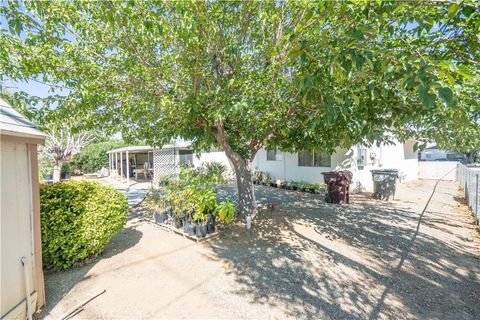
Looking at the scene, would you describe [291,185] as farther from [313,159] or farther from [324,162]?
[324,162]

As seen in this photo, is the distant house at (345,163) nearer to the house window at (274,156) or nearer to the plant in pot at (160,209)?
the house window at (274,156)

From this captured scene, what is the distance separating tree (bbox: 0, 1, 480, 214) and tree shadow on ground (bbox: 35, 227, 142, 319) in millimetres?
2839

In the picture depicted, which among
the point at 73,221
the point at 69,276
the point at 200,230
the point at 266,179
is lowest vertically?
the point at 69,276

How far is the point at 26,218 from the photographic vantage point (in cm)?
281

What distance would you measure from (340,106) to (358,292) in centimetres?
255

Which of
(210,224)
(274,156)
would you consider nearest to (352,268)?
(210,224)

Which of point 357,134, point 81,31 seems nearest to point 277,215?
point 357,134

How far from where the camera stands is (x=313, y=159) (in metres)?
11.9

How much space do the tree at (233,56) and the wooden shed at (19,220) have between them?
1485 mm

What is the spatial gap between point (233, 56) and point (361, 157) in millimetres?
9161

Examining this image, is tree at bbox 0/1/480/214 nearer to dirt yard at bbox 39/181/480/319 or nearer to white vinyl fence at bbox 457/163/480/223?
dirt yard at bbox 39/181/480/319

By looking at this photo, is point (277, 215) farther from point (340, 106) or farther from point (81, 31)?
point (81, 31)

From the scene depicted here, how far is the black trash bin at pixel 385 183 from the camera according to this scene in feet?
30.2

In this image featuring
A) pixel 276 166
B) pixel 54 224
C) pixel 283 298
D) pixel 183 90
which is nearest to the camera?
pixel 283 298
